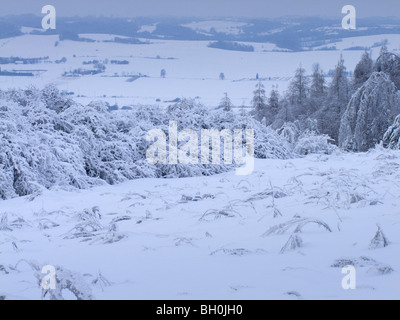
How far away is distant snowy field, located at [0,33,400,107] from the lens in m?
10.2

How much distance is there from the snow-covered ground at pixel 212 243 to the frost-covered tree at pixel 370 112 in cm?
714

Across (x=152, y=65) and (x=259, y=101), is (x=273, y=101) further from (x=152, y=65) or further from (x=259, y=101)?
(x=152, y=65)

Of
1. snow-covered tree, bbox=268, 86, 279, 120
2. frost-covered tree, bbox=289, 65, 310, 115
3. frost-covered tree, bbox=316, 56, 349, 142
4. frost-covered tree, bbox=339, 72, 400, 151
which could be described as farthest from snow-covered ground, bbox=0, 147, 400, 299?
snow-covered tree, bbox=268, 86, 279, 120

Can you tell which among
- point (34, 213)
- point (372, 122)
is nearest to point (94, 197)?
point (34, 213)

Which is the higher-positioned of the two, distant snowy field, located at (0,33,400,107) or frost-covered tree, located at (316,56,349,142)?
distant snowy field, located at (0,33,400,107)

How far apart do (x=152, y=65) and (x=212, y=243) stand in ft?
27.6

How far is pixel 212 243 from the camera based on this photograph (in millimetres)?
3641

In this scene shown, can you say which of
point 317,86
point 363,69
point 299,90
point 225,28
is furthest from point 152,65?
point 317,86

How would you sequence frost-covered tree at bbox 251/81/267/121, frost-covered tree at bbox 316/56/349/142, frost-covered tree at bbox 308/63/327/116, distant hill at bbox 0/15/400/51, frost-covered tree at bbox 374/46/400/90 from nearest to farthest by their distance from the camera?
distant hill at bbox 0/15/400/51, frost-covered tree at bbox 374/46/400/90, frost-covered tree at bbox 316/56/349/142, frost-covered tree at bbox 251/81/267/121, frost-covered tree at bbox 308/63/327/116

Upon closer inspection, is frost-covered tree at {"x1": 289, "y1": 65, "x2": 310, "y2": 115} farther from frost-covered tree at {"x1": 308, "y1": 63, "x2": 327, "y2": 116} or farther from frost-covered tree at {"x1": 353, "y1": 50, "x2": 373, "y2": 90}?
frost-covered tree at {"x1": 353, "y1": 50, "x2": 373, "y2": 90}

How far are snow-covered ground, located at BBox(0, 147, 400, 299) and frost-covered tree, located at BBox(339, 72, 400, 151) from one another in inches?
281

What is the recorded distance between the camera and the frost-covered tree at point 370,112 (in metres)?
12.8

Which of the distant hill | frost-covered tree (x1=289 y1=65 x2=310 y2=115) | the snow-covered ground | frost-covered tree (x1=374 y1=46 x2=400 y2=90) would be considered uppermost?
the distant hill
